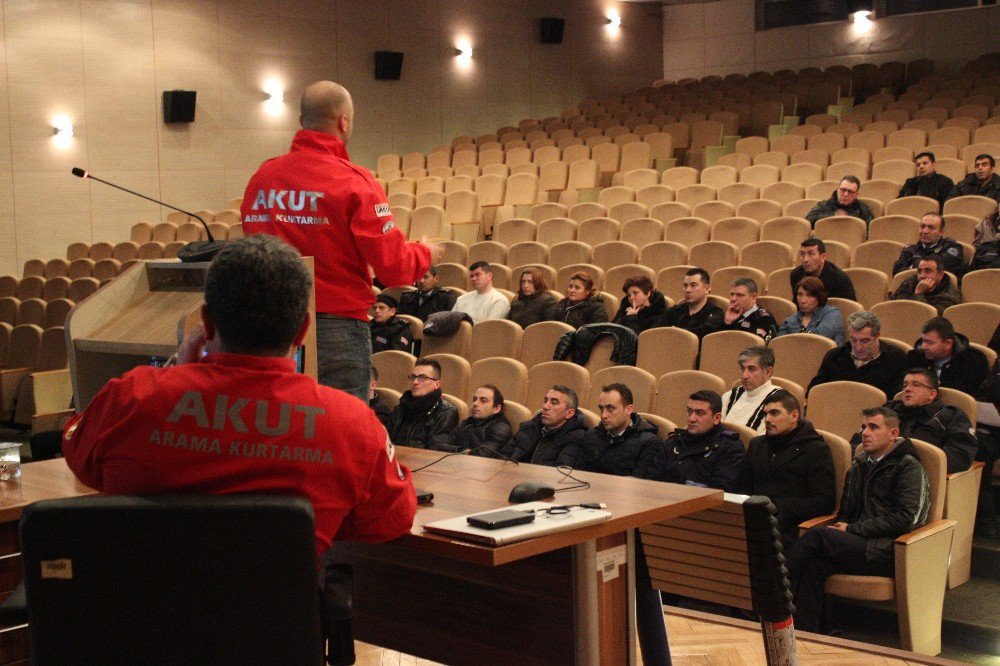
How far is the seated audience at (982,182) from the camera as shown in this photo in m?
6.67

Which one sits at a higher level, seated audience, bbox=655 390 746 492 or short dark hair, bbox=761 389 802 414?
short dark hair, bbox=761 389 802 414

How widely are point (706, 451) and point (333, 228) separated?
2386mm

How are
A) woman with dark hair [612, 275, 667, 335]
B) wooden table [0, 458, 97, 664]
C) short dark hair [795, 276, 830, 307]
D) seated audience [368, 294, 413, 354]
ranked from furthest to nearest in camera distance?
seated audience [368, 294, 413, 354], woman with dark hair [612, 275, 667, 335], short dark hair [795, 276, 830, 307], wooden table [0, 458, 97, 664]

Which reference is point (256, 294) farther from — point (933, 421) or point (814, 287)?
point (814, 287)

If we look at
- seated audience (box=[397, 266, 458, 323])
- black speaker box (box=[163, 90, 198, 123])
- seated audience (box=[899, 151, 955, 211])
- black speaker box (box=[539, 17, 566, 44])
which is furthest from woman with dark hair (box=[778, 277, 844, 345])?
black speaker box (box=[539, 17, 566, 44])

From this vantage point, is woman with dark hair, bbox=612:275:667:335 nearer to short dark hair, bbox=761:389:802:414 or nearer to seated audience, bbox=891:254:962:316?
seated audience, bbox=891:254:962:316

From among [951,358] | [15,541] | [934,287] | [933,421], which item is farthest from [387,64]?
[15,541]

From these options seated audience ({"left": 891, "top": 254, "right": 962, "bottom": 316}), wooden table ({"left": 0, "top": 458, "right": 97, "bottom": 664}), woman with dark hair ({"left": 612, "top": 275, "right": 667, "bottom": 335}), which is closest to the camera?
wooden table ({"left": 0, "top": 458, "right": 97, "bottom": 664})

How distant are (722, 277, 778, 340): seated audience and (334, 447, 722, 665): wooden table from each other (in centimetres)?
327

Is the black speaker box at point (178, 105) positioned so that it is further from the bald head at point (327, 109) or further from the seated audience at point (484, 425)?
the bald head at point (327, 109)

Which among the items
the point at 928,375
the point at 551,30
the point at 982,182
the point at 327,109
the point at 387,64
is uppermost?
the point at 551,30

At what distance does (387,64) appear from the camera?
Result: 1193cm

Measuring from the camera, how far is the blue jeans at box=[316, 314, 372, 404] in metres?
2.17

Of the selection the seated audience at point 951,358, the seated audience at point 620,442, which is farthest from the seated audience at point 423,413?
the seated audience at point 951,358
